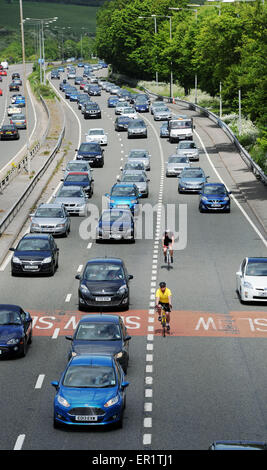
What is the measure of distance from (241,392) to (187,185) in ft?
118

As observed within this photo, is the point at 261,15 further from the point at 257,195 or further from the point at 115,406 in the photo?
the point at 115,406

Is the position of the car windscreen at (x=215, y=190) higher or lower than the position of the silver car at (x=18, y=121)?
higher

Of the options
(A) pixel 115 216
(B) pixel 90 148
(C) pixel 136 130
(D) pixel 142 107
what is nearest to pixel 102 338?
(A) pixel 115 216

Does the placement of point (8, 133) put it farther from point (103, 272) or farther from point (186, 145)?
point (103, 272)

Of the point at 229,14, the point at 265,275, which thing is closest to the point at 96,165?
the point at 229,14

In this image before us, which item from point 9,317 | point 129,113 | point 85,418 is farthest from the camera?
point 129,113

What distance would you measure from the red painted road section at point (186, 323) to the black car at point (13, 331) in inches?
82.6

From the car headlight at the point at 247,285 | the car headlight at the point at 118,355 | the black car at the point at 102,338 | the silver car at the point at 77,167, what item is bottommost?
the silver car at the point at 77,167

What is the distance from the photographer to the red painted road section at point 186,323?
28875mm

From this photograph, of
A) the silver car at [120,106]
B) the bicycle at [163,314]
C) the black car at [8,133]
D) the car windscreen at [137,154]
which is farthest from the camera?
the silver car at [120,106]

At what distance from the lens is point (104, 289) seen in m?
31.3

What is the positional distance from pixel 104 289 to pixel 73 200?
19.8 m

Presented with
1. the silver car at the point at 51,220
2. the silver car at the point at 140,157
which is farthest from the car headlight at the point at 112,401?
the silver car at the point at 140,157

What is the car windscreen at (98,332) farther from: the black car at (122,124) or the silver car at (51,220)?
the black car at (122,124)
